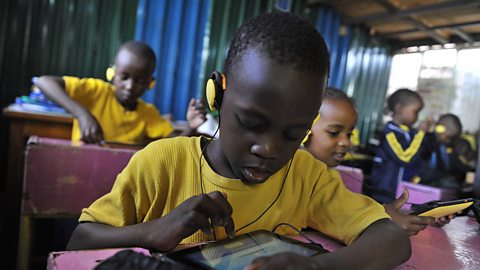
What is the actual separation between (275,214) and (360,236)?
224 mm

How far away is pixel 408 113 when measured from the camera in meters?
3.47

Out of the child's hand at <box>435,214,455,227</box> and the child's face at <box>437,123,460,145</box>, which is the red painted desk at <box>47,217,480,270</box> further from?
the child's face at <box>437,123,460,145</box>

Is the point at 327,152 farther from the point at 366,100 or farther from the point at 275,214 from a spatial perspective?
the point at 366,100

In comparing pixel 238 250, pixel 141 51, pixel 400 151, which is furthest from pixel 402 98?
pixel 238 250

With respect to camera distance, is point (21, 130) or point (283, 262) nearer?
point (283, 262)

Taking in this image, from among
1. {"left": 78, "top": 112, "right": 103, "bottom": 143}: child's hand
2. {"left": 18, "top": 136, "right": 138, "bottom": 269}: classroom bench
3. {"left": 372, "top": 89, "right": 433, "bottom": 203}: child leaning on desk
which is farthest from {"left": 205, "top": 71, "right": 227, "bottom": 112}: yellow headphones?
{"left": 372, "top": 89, "right": 433, "bottom": 203}: child leaning on desk

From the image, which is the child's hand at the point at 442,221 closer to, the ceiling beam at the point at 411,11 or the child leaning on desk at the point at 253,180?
the child leaning on desk at the point at 253,180

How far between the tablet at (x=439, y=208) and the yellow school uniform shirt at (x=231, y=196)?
25 centimetres

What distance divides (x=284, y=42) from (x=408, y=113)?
3.10 metres

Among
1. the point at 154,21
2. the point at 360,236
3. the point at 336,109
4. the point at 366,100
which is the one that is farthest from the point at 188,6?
the point at 360,236

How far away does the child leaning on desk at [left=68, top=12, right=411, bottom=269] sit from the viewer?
0.67 m

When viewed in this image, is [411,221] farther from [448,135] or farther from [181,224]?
[448,135]

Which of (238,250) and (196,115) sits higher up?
(196,115)

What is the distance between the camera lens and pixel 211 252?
61 cm
